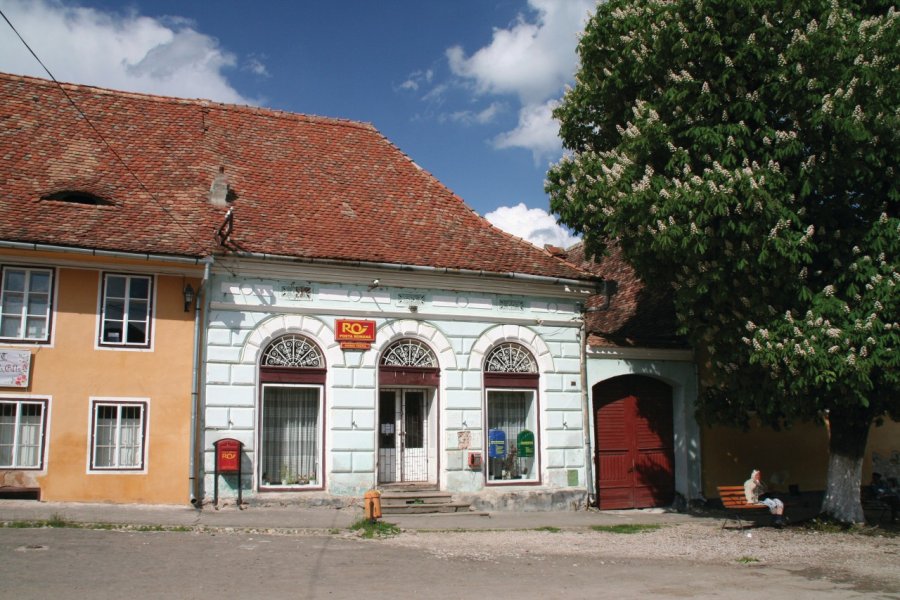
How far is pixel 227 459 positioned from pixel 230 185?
5595mm

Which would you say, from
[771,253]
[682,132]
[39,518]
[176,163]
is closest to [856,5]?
[682,132]

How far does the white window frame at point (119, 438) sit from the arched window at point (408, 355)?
4426mm

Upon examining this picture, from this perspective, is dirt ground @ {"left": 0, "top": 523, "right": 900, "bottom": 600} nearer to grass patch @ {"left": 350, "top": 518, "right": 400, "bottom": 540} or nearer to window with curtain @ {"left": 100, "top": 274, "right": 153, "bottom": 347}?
grass patch @ {"left": 350, "top": 518, "right": 400, "bottom": 540}

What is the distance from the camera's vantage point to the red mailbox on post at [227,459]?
14.3 m

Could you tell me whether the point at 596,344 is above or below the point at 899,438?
above

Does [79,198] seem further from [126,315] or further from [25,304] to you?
[126,315]

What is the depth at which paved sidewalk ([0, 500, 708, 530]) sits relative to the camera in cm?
1254

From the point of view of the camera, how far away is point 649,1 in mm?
13734

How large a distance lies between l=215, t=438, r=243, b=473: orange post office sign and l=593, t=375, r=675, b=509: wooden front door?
752cm

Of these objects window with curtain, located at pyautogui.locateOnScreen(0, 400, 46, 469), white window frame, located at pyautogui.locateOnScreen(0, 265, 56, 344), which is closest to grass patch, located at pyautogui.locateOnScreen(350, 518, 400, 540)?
window with curtain, located at pyautogui.locateOnScreen(0, 400, 46, 469)

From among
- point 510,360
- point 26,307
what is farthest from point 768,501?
point 26,307

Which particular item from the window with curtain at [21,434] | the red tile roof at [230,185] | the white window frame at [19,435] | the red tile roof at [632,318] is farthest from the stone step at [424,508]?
the window with curtain at [21,434]

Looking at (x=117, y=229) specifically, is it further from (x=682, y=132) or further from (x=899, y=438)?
(x=899, y=438)

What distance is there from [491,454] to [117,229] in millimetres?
8253
